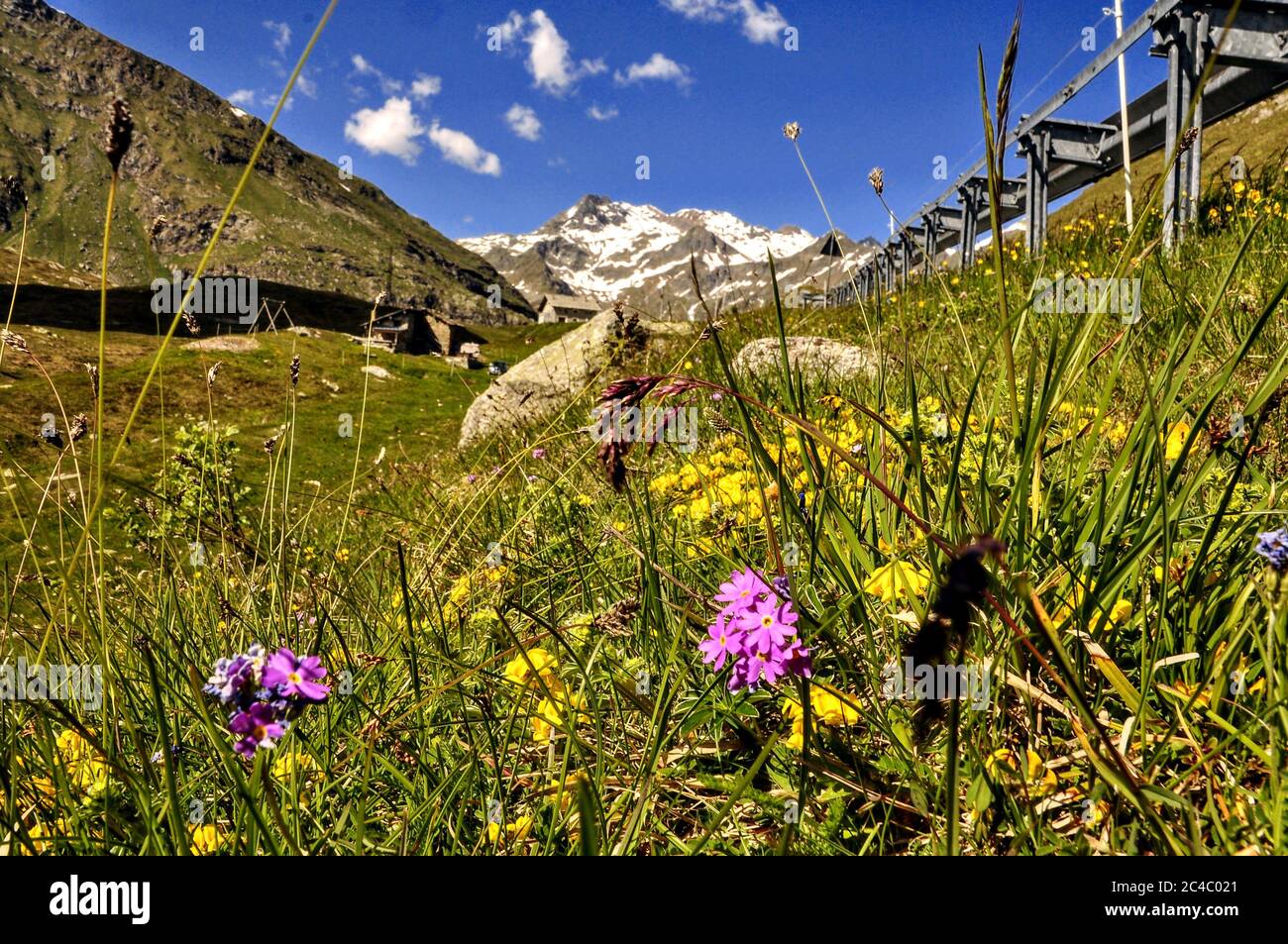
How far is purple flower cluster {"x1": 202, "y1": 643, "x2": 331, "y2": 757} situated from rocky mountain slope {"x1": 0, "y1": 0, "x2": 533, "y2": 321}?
170 meters

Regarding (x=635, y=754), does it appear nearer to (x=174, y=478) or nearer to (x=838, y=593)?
(x=838, y=593)

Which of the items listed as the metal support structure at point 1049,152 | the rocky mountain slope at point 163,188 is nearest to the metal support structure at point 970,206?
the metal support structure at point 1049,152

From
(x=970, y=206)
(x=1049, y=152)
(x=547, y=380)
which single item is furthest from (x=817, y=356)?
(x=970, y=206)

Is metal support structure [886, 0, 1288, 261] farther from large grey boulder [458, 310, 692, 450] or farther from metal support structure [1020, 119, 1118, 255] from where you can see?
large grey boulder [458, 310, 692, 450]

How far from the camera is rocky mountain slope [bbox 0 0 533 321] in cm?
17100

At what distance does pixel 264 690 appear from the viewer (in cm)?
92

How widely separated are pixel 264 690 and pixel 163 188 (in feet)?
756

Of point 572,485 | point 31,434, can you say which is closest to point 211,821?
point 572,485

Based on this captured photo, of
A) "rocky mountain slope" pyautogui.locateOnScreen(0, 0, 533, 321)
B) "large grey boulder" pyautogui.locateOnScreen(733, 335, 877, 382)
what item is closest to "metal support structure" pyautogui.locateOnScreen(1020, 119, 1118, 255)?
"large grey boulder" pyautogui.locateOnScreen(733, 335, 877, 382)

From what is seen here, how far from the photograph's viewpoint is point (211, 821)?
151 cm

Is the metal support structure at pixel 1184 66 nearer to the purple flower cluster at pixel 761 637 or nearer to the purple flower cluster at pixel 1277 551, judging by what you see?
the purple flower cluster at pixel 1277 551

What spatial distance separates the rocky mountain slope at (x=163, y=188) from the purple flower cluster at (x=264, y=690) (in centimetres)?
17019

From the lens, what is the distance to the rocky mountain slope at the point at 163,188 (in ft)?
561

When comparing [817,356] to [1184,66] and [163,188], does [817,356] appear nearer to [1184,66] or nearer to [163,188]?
[1184,66]
